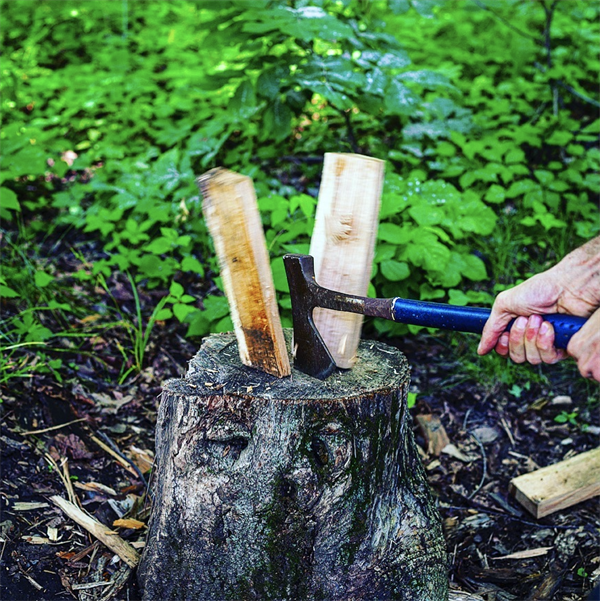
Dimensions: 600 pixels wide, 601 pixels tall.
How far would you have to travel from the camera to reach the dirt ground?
2.06 m

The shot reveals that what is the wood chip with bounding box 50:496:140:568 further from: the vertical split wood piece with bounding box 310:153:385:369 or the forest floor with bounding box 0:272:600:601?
the vertical split wood piece with bounding box 310:153:385:369

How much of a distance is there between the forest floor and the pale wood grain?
0.06m

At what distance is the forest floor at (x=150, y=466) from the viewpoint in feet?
6.76

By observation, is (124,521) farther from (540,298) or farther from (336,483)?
(540,298)

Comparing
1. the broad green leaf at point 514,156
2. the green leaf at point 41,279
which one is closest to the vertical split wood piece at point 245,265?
the green leaf at point 41,279

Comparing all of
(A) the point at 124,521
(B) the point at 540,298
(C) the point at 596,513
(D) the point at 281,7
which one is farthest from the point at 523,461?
(D) the point at 281,7

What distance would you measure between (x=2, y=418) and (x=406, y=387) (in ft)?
5.46

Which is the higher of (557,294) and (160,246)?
(557,294)

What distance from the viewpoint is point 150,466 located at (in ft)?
8.21

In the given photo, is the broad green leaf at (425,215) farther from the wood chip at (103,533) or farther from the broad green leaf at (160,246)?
the wood chip at (103,533)

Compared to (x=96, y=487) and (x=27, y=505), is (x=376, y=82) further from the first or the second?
(x=27, y=505)

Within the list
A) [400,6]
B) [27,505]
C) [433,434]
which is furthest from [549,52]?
[27,505]

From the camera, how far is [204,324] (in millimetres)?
2883

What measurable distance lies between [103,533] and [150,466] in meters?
0.42
